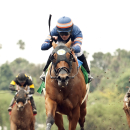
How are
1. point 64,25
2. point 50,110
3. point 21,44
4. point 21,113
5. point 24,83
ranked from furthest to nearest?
1. point 21,44
2. point 24,83
3. point 21,113
4. point 64,25
5. point 50,110

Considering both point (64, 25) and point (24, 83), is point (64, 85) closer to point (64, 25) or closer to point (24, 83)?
point (64, 25)

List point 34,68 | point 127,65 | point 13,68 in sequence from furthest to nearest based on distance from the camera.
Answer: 1. point 13,68
2. point 34,68
3. point 127,65

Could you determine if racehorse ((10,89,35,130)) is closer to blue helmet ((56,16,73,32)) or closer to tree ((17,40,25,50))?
blue helmet ((56,16,73,32))

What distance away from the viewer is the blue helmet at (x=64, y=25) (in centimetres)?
764

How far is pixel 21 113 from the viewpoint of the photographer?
12711mm

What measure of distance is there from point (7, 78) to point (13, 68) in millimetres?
5088

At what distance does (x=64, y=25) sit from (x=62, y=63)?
3.71ft

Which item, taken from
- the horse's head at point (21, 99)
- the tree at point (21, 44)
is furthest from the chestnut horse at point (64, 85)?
the tree at point (21, 44)

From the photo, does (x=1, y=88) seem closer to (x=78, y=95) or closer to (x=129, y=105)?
(x=129, y=105)

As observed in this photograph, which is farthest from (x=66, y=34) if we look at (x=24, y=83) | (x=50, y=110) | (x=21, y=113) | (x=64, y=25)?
(x=24, y=83)

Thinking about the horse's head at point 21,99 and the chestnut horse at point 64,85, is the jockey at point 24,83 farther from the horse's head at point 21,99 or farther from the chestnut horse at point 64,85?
the chestnut horse at point 64,85

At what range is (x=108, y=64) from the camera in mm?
46375

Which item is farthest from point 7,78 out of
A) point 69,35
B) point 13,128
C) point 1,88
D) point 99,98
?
point 69,35

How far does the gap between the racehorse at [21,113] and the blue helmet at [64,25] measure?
5188 mm
